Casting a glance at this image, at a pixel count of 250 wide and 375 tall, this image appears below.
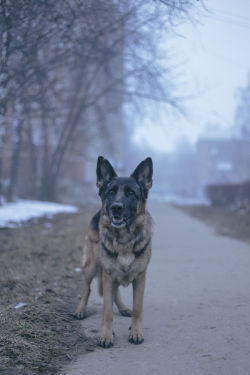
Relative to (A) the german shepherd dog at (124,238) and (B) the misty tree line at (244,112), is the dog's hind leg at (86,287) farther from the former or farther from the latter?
(B) the misty tree line at (244,112)

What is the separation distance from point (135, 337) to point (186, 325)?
0.71m

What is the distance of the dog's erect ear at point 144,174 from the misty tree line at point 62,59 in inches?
110

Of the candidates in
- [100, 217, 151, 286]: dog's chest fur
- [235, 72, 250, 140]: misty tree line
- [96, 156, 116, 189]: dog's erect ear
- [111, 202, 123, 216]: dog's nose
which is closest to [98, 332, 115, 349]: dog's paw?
[100, 217, 151, 286]: dog's chest fur

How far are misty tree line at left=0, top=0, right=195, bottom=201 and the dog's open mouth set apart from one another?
3.33 m

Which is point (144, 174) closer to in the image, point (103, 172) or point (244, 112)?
point (103, 172)

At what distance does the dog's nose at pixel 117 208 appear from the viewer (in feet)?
13.6

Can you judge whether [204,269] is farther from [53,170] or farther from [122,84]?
[53,170]

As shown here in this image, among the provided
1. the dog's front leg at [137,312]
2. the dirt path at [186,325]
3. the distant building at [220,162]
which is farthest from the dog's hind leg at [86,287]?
the distant building at [220,162]

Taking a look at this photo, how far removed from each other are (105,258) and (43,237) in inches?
265

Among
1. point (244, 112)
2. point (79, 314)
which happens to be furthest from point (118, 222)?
point (244, 112)

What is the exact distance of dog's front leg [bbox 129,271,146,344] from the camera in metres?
3.94

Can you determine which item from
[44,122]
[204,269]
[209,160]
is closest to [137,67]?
[44,122]

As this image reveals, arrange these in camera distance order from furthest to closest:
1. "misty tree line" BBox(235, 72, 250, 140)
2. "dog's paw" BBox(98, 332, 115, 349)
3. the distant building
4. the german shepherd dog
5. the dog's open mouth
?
the distant building, "misty tree line" BBox(235, 72, 250, 140), the dog's open mouth, the german shepherd dog, "dog's paw" BBox(98, 332, 115, 349)

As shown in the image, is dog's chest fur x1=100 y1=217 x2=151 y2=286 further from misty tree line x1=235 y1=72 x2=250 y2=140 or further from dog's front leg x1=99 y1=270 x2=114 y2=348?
misty tree line x1=235 y1=72 x2=250 y2=140
